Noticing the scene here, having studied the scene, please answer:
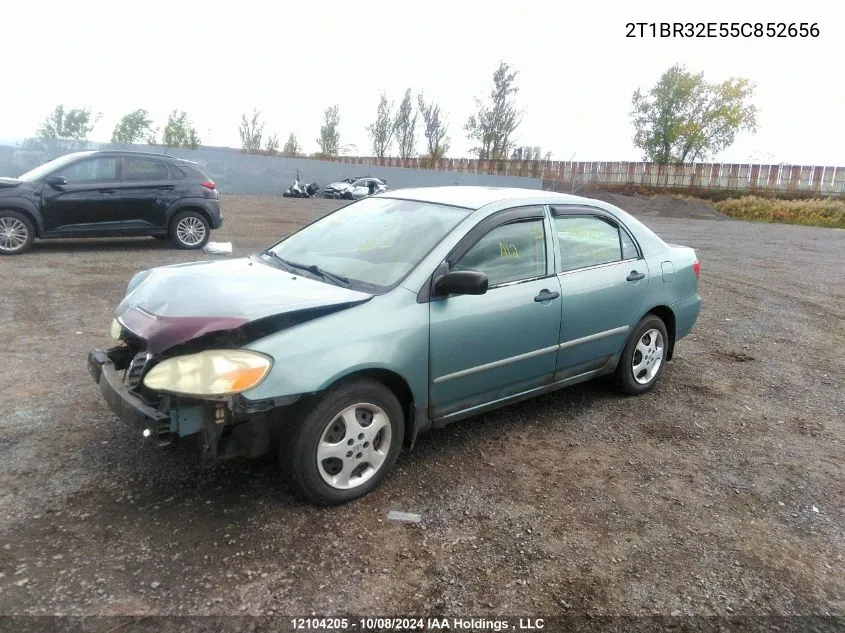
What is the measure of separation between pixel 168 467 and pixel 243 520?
72cm

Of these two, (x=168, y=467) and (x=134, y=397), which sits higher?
(x=134, y=397)

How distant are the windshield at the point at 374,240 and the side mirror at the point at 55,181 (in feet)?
23.6

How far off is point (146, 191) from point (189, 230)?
993 millimetres

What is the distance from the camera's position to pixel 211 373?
9.50 ft

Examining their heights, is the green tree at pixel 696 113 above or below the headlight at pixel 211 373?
above

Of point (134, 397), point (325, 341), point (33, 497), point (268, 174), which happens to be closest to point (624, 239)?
point (325, 341)

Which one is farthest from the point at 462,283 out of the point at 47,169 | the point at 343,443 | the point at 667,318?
the point at 47,169

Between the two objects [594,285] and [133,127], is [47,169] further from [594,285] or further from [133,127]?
[133,127]

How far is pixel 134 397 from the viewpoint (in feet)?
10.2

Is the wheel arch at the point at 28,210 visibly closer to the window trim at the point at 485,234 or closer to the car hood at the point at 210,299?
the car hood at the point at 210,299

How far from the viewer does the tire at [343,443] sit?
307 cm

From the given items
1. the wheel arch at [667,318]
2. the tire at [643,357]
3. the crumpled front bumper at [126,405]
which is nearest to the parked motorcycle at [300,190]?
the wheel arch at [667,318]

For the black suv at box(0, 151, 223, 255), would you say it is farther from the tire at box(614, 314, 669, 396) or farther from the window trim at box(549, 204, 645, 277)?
the tire at box(614, 314, 669, 396)

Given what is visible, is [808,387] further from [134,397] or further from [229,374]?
[134,397]
